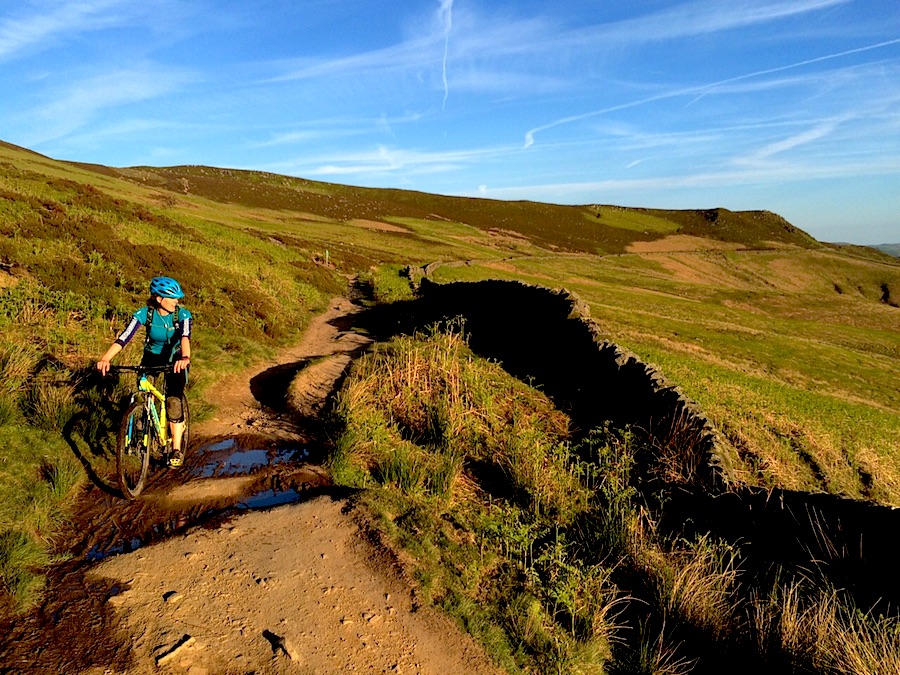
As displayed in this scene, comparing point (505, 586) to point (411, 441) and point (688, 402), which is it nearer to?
point (411, 441)

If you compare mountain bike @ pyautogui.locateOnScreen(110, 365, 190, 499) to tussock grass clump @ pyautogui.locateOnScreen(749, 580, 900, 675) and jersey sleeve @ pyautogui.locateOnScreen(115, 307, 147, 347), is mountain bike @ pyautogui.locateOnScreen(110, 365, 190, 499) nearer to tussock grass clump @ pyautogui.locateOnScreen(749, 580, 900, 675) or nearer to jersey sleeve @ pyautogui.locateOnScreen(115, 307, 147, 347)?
jersey sleeve @ pyautogui.locateOnScreen(115, 307, 147, 347)

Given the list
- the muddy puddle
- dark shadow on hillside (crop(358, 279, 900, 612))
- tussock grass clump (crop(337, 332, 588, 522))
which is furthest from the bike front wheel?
dark shadow on hillside (crop(358, 279, 900, 612))

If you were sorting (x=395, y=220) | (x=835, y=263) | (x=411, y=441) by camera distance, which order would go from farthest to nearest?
(x=395, y=220), (x=835, y=263), (x=411, y=441)

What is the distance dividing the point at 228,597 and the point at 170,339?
347 cm

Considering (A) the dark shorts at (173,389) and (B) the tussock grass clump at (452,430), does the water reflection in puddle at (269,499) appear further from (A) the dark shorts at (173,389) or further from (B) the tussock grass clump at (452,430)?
(A) the dark shorts at (173,389)

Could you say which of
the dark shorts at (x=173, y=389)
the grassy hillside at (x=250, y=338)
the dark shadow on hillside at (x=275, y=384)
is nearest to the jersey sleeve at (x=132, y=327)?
the dark shorts at (x=173, y=389)

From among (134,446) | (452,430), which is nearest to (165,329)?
(134,446)

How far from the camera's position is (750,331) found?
3150 cm

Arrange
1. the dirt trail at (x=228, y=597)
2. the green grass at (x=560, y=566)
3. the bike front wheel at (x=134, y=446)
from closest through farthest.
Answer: the dirt trail at (x=228, y=597), the green grass at (x=560, y=566), the bike front wheel at (x=134, y=446)

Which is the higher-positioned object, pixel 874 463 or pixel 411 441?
pixel 411 441

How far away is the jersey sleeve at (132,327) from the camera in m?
5.76

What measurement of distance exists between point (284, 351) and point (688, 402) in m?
10.6

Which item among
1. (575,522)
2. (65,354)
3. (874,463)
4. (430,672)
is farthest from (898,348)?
(65,354)

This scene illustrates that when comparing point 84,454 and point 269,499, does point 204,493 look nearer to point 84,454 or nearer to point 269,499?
point 269,499
